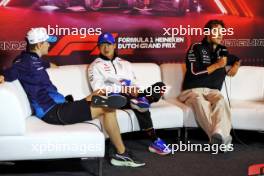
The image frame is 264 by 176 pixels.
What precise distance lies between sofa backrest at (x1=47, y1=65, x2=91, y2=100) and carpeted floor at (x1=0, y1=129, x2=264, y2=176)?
2.23 feet

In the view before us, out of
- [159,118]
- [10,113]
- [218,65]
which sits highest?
[218,65]

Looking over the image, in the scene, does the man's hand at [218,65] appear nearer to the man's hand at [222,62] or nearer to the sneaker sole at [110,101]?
the man's hand at [222,62]

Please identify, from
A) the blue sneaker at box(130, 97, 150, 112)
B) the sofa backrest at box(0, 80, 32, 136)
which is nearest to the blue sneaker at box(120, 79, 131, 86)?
the blue sneaker at box(130, 97, 150, 112)

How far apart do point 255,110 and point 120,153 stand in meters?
1.38

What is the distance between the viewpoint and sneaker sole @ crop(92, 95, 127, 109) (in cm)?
355

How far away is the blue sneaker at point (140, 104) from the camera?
4.07m

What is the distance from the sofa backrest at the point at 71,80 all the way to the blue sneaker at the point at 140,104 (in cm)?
55

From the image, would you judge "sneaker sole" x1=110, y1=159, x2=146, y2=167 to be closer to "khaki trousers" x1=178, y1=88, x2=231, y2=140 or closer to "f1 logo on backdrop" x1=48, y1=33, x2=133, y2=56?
"khaki trousers" x1=178, y1=88, x2=231, y2=140

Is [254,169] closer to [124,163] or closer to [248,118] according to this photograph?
[248,118]

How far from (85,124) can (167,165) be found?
77 cm

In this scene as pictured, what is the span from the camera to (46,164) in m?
3.84

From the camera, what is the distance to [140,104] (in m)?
4.07

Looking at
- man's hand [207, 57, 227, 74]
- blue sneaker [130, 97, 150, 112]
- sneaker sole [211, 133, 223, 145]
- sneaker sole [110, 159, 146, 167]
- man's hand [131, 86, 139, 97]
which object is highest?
man's hand [207, 57, 227, 74]

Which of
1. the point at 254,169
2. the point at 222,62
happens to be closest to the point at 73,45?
the point at 222,62
